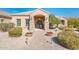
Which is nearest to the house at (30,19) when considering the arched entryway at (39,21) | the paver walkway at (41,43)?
the arched entryway at (39,21)

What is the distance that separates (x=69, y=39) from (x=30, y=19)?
61cm

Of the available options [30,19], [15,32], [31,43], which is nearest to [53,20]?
[30,19]

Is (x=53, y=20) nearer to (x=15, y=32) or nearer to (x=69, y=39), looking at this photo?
(x=69, y=39)

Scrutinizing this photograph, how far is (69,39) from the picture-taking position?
7.94ft

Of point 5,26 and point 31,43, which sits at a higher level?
point 5,26

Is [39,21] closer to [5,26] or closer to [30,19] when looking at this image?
[30,19]

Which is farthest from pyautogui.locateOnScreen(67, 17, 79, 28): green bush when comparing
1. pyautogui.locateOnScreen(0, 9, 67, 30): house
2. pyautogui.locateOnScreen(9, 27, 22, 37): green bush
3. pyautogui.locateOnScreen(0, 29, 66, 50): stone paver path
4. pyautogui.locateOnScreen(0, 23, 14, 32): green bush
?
pyautogui.locateOnScreen(0, 23, 14, 32): green bush

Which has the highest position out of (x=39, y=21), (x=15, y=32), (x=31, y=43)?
(x=39, y=21)

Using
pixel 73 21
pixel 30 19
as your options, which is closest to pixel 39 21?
pixel 30 19
